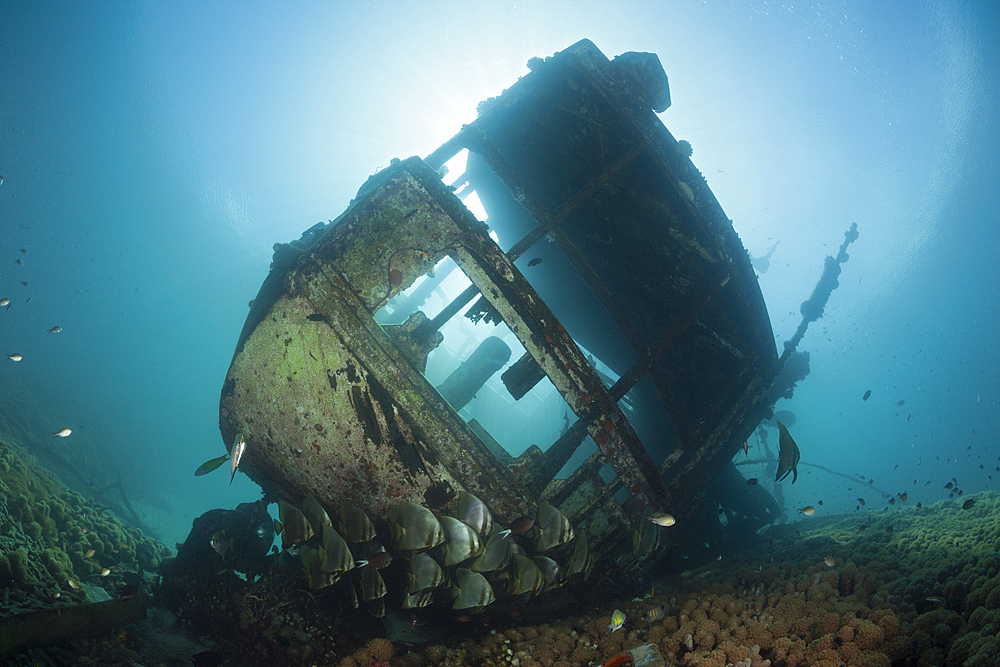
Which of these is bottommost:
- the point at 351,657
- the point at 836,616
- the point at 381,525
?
the point at 836,616

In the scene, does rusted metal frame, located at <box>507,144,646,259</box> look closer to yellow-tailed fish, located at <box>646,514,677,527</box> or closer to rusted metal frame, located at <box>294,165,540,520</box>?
rusted metal frame, located at <box>294,165,540,520</box>

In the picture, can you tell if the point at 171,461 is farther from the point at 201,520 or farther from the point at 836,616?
the point at 836,616

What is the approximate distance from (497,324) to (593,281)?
997 millimetres

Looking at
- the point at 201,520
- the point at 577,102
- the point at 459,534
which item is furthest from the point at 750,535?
the point at 201,520

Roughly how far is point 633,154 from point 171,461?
81.7m

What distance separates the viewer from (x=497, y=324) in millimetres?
3566

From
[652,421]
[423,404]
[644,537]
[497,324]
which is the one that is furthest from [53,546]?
[652,421]

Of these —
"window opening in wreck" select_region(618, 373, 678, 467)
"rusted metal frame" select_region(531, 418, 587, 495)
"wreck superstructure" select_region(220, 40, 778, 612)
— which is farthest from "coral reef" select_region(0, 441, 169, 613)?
"window opening in wreck" select_region(618, 373, 678, 467)

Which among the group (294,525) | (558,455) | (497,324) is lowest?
(558,455)

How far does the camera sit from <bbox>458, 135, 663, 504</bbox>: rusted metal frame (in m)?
3.42

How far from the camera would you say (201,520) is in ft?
14.7

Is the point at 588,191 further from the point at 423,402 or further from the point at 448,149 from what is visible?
the point at 423,402

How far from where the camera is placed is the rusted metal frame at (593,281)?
3.42 metres

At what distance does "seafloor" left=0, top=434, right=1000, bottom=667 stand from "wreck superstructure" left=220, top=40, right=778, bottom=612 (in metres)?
0.65
